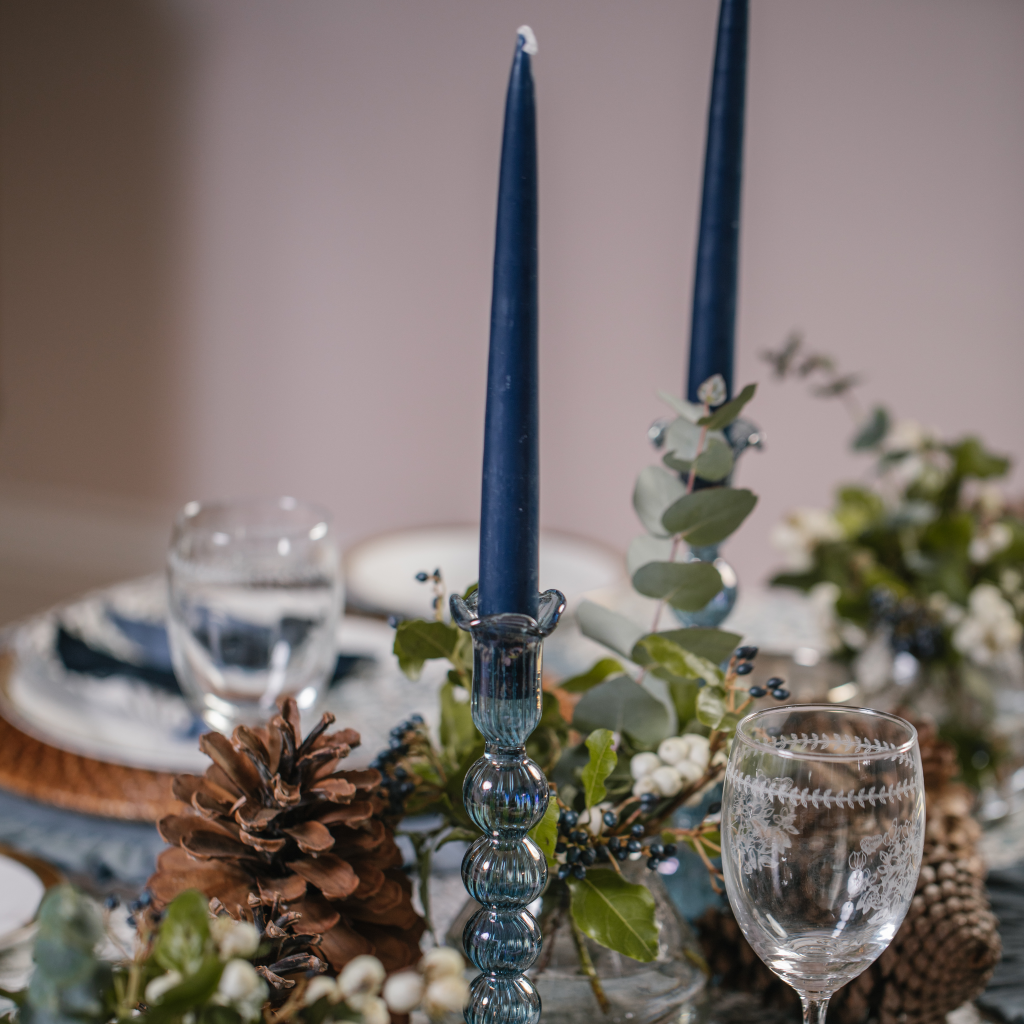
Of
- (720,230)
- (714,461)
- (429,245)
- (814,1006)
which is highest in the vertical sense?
(429,245)

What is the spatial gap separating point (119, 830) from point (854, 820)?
1.56 feet

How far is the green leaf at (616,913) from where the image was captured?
0.40m

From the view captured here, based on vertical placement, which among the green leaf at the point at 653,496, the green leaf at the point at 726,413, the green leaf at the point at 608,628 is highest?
the green leaf at the point at 726,413

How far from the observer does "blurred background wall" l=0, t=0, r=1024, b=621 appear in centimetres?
234

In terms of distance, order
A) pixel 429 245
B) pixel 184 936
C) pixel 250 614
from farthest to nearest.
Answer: pixel 429 245 < pixel 250 614 < pixel 184 936

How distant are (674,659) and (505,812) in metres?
0.12

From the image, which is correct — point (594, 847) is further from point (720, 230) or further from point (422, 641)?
point (720, 230)

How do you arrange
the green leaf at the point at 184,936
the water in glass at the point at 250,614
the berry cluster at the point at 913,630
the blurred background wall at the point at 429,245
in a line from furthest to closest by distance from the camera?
the blurred background wall at the point at 429,245 < the berry cluster at the point at 913,630 < the water in glass at the point at 250,614 < the green leaf at the point at 184,936

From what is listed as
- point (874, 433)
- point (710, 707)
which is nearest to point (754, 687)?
point (710, 707)

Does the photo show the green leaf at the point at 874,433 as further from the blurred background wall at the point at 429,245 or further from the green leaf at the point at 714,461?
the blurred background wall at the point at 429,245

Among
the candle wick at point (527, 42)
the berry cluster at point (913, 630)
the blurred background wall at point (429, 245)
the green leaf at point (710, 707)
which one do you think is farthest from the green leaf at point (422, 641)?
the blurred background wall at point (429, 245)

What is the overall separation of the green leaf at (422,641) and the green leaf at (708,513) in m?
0.10

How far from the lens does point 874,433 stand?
3.14ft

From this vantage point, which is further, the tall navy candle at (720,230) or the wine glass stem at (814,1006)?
the tall navy candle at (720,230)
